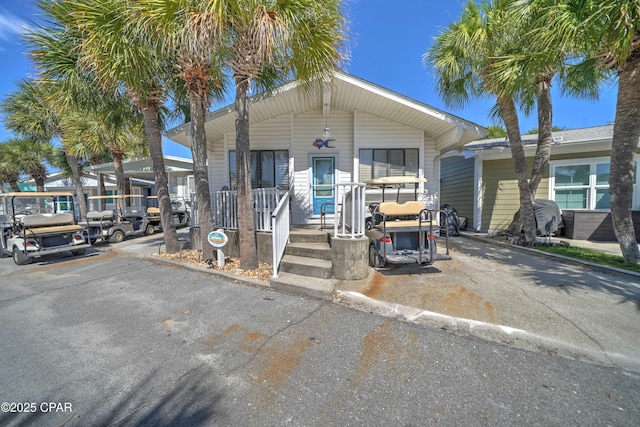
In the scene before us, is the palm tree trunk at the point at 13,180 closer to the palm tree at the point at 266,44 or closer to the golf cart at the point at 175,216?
the golf cart at the point at 175,216

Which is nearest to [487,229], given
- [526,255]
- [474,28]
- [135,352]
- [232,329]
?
[526,255]

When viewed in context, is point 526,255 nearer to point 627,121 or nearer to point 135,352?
point 627,121

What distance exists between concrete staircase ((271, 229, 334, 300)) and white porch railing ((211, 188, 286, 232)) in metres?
0.73

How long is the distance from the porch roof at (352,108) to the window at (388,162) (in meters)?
0.94

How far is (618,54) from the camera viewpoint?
13.3 ft

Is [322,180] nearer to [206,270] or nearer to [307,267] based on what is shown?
[307,267]

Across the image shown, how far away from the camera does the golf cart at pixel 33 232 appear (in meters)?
6.71

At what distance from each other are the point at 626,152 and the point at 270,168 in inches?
326

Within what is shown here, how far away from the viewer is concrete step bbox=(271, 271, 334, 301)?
3.93 meters

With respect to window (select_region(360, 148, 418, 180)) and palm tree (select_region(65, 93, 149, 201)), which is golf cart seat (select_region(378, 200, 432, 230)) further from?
palm tree (select_region(65, 93, 149, 201))

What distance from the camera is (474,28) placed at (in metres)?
6.44

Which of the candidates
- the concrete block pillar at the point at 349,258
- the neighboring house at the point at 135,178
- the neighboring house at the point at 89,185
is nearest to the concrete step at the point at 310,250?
the concrete block pillar at the point at 349,258

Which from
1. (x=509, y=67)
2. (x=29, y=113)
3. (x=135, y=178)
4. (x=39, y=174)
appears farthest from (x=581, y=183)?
(x=39, y=174)

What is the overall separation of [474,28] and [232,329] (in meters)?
8.47
